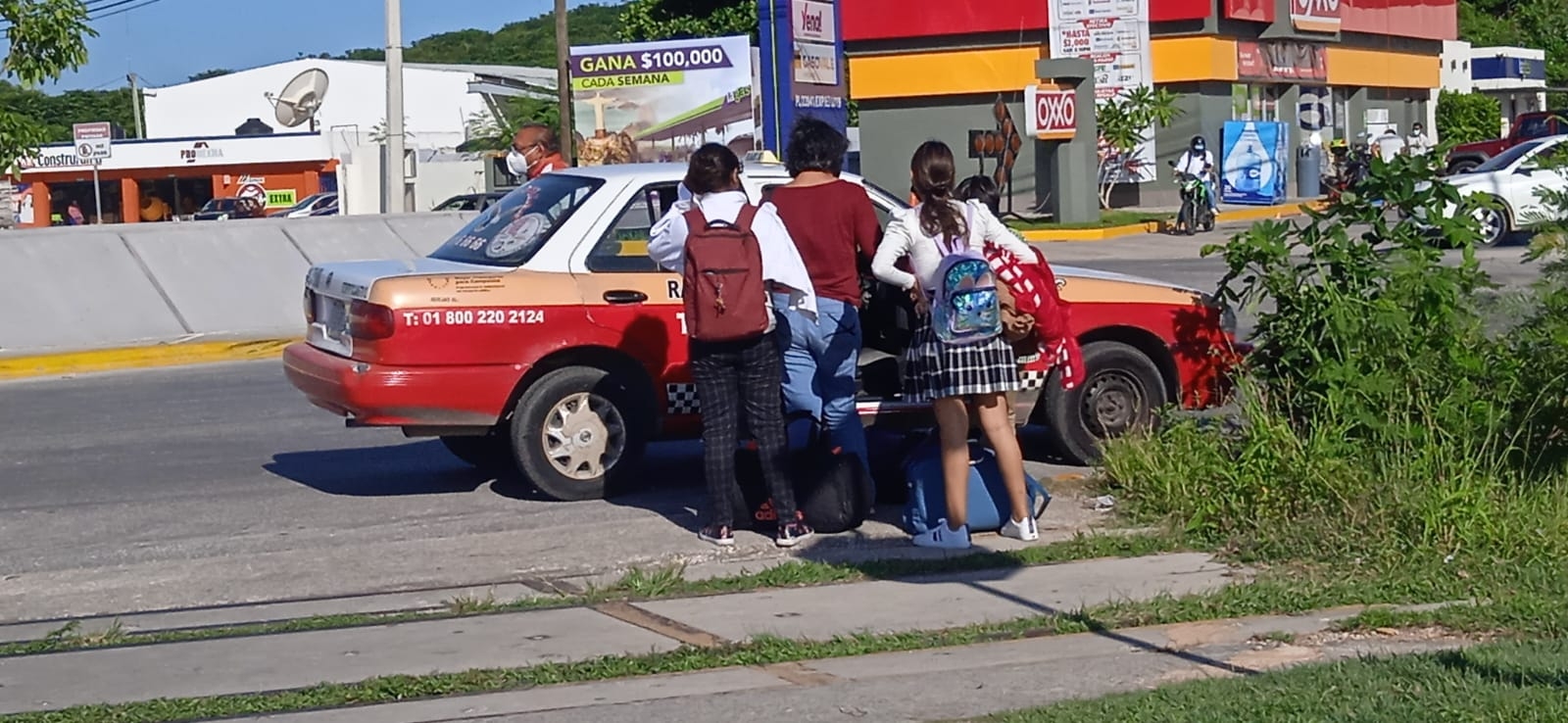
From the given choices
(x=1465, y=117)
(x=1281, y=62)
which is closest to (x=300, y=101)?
(x=1281, y=62)

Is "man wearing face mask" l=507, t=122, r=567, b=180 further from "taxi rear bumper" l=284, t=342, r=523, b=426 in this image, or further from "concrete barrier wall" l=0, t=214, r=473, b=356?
"taxi rear bumper" l=284, t=342, r=523, b=426

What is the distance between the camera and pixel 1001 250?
309 inches

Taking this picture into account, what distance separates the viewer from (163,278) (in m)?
17.7

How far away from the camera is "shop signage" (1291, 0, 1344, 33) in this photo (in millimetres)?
42531

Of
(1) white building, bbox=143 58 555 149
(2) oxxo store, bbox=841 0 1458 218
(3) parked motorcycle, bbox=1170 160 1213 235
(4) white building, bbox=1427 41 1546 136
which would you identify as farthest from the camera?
(1) white building, bbox=143 58 555 149

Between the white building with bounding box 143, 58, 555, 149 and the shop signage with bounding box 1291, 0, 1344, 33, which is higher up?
the white building with bounding box 143, 58, 555, 149

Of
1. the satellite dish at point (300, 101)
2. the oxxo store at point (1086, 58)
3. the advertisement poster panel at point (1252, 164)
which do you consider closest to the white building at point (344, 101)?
the satellite dish at point (300, 101)

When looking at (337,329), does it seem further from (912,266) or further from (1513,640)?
(1513,640)

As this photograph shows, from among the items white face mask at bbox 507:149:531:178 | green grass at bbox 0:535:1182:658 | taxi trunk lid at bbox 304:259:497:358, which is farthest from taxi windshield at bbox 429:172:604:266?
white face mask at bbox 507:149:531:178

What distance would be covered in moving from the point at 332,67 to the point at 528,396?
74621mm

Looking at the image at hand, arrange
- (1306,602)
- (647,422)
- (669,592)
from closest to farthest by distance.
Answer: (1306,602), (669,592), (647,422)

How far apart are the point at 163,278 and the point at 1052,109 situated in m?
18.5

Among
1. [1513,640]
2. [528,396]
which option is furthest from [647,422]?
[1513,640]

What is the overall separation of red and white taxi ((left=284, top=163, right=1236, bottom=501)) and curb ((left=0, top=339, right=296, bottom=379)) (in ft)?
23.5
